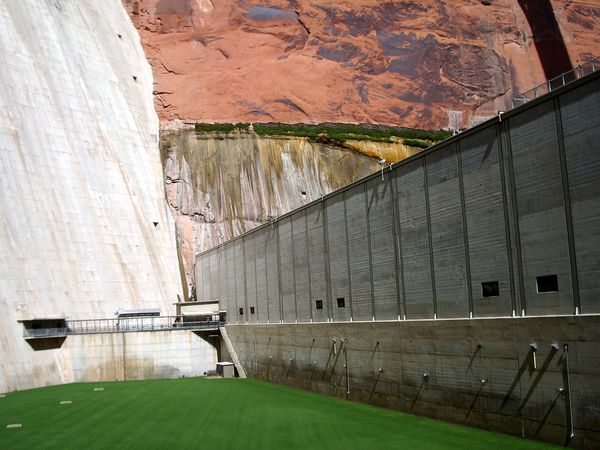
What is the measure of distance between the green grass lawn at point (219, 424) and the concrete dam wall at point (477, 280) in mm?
922

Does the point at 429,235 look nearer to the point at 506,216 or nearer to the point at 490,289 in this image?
the point at 490,289

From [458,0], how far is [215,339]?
132 feet

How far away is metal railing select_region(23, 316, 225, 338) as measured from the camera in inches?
1193

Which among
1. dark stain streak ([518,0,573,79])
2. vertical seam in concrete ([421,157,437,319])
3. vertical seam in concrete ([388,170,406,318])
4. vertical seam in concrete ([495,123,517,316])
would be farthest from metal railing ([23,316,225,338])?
dark stain streak ([518,0,573,79])

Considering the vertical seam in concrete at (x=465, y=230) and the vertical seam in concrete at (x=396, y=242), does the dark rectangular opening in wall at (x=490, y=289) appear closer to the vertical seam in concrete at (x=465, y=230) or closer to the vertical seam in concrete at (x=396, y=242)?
the vertical seam in concrete at (x=465, y=230)

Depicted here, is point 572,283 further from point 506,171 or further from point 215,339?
point 215,339

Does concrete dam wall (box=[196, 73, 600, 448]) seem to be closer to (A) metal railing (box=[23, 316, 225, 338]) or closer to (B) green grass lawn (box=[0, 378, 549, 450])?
(B) green grass lawn (box=[0, 378, 549, 450])

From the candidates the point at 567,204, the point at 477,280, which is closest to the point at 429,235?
the point at 477,280

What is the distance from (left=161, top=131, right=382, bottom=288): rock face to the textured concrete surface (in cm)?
2293

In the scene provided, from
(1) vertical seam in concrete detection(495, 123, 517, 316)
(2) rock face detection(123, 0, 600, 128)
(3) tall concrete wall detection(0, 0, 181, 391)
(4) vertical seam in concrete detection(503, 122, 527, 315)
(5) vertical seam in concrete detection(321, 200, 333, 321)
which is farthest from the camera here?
(2) rock face detection(123, 0, 600, 128)

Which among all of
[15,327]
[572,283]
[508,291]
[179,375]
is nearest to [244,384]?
[179,375]

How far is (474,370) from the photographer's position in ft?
52.5

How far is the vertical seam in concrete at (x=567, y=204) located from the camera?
44.8ft

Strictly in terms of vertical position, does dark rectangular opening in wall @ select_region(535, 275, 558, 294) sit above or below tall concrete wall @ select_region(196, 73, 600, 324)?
below
